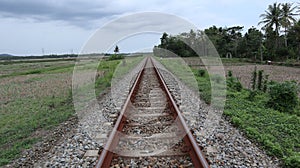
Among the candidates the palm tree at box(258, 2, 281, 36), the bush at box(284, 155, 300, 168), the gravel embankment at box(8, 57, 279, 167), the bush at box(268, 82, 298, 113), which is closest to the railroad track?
the gravel embankment at box(8, 57, 279, 167)

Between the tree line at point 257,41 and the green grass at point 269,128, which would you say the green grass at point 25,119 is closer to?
the green grass at point 269,128

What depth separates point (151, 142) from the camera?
372cm

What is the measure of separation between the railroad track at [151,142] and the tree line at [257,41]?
95.3 feet

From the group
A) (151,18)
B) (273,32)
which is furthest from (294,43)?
(151,18)

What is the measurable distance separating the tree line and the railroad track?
2904 cm

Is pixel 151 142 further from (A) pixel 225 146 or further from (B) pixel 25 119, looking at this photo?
(B) pixel 25 119

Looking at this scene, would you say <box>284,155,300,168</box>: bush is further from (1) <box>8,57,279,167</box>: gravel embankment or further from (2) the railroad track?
(2) the railroad track

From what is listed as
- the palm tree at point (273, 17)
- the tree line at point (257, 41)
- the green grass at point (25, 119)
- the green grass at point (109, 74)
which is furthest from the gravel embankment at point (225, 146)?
the palm tree at point (273, 17)

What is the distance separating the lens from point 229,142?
368 cm

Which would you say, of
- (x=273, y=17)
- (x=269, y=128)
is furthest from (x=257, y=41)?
(x=269, y=128)

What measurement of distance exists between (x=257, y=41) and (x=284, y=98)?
35.4 meters

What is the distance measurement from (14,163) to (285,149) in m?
4.02

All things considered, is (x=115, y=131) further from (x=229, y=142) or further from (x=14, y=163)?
(x=229, y=142)

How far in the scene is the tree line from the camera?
3475 cm
